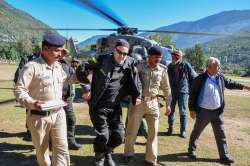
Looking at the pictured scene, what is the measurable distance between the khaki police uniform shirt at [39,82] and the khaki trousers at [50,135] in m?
0.26

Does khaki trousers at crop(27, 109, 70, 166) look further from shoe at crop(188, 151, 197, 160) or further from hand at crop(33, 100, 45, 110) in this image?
shoe at crop(188, 151, 197, 160)

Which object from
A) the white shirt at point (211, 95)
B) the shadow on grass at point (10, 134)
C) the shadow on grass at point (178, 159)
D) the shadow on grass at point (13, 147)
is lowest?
the shadow on grass at point (178, 159)

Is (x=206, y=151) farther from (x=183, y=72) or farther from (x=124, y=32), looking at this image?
(x=124, y=32)

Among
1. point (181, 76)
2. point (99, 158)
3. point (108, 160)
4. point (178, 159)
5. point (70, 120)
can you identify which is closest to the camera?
point (99, 158)

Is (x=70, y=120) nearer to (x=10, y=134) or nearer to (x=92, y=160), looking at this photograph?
(x=92, y=160)

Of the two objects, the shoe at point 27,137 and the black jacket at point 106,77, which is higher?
the black jacket at point 106,77

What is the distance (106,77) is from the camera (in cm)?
585

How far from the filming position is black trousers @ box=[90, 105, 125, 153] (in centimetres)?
590

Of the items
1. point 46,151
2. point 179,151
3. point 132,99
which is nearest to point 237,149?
point 179,151

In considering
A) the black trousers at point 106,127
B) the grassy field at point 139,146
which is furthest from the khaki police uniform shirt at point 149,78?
the grassy field at point 139,146

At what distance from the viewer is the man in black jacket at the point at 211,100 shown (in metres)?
6.91

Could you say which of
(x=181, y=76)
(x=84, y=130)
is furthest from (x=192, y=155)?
(x=84, y=130)

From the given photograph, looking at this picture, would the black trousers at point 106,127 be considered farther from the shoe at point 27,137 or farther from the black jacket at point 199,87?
the shoe at point 27,137

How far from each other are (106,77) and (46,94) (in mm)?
1352
